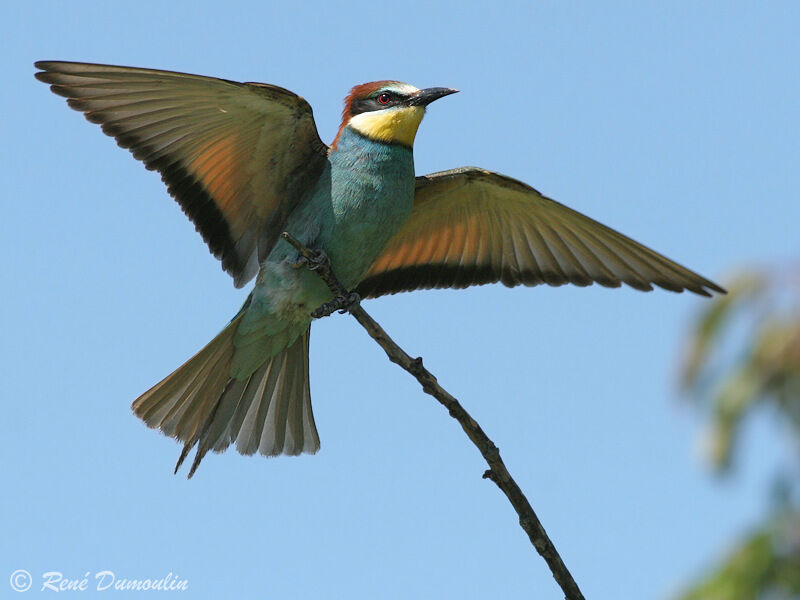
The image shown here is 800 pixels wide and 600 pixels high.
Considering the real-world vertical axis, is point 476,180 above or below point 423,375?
above

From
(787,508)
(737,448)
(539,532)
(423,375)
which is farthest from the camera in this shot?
(423,375)

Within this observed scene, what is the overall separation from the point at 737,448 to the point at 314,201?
2556mm

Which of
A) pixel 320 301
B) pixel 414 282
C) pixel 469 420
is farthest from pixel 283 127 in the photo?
pixel 469 420

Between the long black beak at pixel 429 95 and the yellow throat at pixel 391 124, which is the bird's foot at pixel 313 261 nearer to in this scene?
the yellow throat at pixel 391 124

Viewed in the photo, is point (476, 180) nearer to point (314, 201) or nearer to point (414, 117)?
point (414, 117)

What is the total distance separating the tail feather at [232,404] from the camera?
4.24 meters

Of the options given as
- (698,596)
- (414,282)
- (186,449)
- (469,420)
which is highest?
(414,282)

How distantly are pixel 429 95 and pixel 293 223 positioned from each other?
2.46 ft

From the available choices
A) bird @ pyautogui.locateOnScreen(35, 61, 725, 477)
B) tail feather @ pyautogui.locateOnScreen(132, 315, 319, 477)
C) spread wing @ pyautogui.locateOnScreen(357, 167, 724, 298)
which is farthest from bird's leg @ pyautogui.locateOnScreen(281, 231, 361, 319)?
spread wing @ pyautogui.locateOnScreen(357, 167, 724, 298)

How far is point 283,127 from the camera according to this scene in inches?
157

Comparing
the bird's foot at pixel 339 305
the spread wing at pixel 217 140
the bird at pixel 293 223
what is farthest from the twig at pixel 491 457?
the spread wing at pixel 217 140

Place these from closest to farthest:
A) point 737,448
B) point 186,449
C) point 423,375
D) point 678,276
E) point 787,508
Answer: point 787,508
point 737,448
point 423,375
point 678,276
point 186,449

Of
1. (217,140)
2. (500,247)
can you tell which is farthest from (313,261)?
(500,247)

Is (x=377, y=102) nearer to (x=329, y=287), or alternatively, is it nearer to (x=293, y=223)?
(x=293, y=223)
